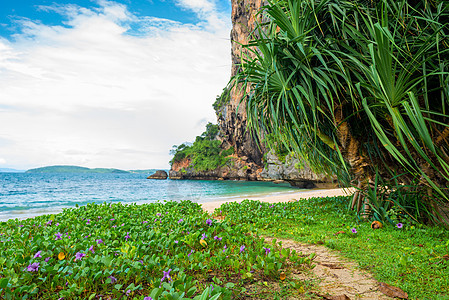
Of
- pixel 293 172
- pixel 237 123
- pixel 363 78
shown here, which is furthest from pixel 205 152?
pixel 363 78

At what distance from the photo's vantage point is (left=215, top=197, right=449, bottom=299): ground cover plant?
86.3 inches

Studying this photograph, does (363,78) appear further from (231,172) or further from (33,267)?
(231,172)

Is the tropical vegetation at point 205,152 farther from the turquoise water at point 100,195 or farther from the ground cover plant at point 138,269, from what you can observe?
the ground cover plant at point 138,269

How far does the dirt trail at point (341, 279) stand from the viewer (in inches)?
79.5

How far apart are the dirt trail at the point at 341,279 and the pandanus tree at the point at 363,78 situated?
120 centimetres

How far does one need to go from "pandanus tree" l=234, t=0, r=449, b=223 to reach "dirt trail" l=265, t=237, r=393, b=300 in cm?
120

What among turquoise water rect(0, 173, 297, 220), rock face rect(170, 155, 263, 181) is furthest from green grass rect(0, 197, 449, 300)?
rock face rect(170, 155, 263, 181)

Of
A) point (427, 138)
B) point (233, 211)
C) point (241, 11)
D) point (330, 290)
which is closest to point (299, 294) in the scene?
point (330, 290)

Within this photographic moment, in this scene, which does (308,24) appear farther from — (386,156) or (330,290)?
(330,290)

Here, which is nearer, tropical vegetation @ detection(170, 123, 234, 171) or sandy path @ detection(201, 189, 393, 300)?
sandy path @ detection(201, 189, 393, 300)

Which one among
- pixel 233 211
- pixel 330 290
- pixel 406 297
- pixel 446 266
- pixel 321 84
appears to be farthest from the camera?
pixel 233 211

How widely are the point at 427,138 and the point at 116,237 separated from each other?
3.65 m

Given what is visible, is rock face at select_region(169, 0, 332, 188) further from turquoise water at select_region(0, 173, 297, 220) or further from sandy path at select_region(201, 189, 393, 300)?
sandy path at select_region(201, 189, 393, 300)

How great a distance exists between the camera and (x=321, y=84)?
3.33 m
